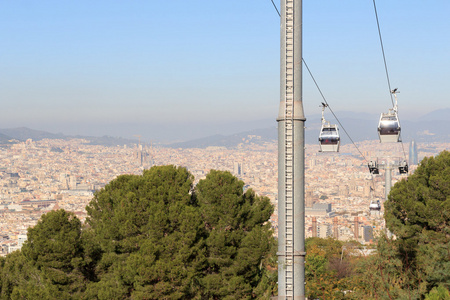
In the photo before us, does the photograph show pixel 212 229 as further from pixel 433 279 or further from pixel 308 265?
pixel 308 265

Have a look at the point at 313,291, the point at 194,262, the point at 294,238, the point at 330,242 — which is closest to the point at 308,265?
the point at 313,291

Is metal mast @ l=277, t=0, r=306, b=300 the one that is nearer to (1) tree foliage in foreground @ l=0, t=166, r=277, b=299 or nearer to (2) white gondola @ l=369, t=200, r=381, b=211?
(1) tree foliage in foreground @ l=0, t=166, r=277, b=299

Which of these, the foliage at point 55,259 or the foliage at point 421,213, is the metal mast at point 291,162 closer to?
the foliage at point 55,259

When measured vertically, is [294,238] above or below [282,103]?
below

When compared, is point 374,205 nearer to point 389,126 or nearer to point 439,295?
point 439,295

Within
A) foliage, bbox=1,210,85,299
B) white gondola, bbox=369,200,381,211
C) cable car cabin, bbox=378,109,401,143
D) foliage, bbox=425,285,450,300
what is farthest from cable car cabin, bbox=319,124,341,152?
white gondola, bbox=369,200,381,211

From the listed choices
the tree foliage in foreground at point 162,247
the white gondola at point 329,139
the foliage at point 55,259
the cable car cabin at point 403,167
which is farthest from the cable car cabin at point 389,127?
the cable car cabin at point 403,167
